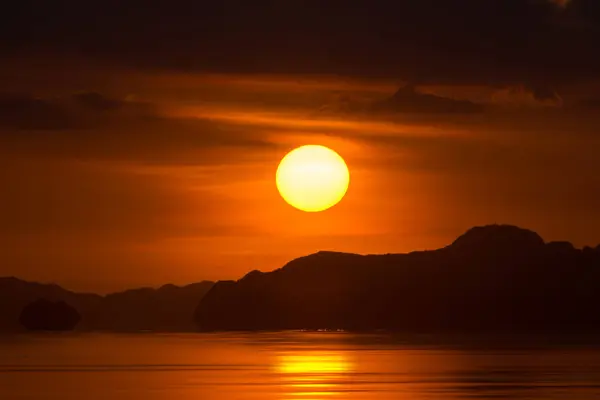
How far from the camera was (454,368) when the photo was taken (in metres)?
139

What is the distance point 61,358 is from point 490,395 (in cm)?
8874

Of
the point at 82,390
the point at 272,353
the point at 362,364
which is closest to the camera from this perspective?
the point at 82,390

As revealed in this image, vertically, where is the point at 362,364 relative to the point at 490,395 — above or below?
above

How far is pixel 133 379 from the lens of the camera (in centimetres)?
12044

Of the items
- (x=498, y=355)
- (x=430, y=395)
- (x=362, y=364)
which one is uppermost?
(x=498, y=355)

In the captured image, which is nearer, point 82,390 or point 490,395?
point 490,395

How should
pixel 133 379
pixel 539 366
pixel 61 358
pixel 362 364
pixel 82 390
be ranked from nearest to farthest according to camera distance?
pixel 82 390
pixel 133 379
pixel 539 366
pixel 362 364
pixel 61 358

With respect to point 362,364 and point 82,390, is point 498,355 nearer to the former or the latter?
point 362,364

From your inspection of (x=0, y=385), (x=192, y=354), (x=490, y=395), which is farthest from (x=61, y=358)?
(x=490, y=395)

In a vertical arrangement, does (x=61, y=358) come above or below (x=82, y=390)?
above

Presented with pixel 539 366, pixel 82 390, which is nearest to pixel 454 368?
pixel 539 366

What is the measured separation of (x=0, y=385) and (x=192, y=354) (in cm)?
8202

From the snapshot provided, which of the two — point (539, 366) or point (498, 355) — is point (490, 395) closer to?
point (539, 366)

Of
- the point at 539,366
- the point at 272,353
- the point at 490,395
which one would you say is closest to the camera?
the point at 490,395
